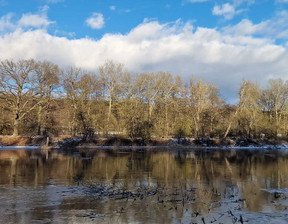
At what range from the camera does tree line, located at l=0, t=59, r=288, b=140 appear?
A: 5425cm

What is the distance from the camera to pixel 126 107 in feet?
186

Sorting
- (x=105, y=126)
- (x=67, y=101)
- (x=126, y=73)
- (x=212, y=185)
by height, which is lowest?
(x=212, y=185)

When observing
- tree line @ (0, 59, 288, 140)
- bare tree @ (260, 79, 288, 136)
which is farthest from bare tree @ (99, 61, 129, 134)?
bare tree @ (260, 79, 288, 136)

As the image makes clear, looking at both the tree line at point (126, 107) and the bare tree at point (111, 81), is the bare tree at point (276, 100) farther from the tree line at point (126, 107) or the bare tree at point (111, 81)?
the bare tree at point (111, 81)

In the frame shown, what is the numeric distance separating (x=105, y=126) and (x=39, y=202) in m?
45.5

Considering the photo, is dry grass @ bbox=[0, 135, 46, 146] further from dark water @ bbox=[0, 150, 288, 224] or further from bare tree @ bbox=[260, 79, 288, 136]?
bare tree @ bbox=[260, 79, 288, 136]

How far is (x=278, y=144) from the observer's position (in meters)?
62.2

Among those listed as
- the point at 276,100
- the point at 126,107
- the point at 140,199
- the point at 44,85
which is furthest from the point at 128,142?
the point at 140,199

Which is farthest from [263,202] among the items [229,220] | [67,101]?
[67,101]

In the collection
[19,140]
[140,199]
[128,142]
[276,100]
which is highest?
[276,100]

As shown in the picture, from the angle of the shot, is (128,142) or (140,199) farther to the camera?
(128,142)

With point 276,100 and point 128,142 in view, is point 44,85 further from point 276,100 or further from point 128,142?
point 276,100

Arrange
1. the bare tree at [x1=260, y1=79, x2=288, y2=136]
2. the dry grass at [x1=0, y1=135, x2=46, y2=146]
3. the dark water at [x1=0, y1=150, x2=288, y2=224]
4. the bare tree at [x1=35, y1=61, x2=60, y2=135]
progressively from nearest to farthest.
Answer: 1. the dark water at [x1=0, y1=150, x2=288, y2=224]
2. the dry grass at [x1=0, y1=135, x2=46, y2=146]
3. the bare tree at [x1=35, y1=61, x2=60, y2=135]
4. the bare tree at [x1=260, y1=79, x2=288, y2=136]

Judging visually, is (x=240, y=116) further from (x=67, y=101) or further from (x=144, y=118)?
(x=67, y=101)
